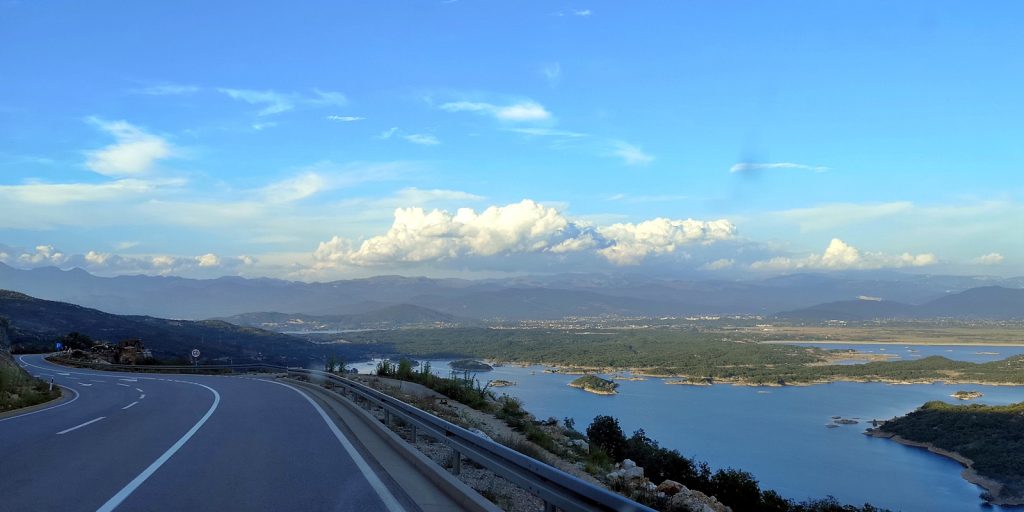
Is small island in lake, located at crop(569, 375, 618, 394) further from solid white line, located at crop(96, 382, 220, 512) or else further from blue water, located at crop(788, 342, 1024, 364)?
solid white line, located at crop(96, 382, 220, 512)

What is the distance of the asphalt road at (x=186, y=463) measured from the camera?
24.7ft

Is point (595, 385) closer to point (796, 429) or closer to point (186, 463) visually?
point (796, 429)

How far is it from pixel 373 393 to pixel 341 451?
4950 millimetres

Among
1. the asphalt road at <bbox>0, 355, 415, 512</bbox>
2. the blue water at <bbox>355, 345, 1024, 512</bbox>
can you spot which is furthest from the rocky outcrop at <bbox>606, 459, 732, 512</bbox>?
the blue water at <bbox>355, 345, 1024, 512</bbox>

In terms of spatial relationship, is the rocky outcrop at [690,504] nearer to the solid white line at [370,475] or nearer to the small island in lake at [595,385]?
the solid white line at [370,475]

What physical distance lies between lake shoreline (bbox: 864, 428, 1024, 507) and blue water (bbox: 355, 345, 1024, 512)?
0.48 m

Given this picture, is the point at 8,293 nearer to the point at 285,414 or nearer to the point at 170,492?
Answer: the point at 285,414

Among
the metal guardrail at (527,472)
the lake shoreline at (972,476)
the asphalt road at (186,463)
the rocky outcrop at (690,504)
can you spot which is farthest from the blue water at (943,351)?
the metal guardrail at (527,472)

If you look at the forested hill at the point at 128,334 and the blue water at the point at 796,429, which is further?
the forested hill at the point at 128,334

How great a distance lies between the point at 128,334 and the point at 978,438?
9332 cm

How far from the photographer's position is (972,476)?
37.4m

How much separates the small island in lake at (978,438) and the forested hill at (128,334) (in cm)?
5411

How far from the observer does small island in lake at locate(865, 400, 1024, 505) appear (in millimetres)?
34844

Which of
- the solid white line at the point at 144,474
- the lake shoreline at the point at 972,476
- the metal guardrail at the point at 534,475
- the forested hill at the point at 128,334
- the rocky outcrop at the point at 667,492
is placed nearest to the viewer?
the metal guardrail at the point at 534,475
